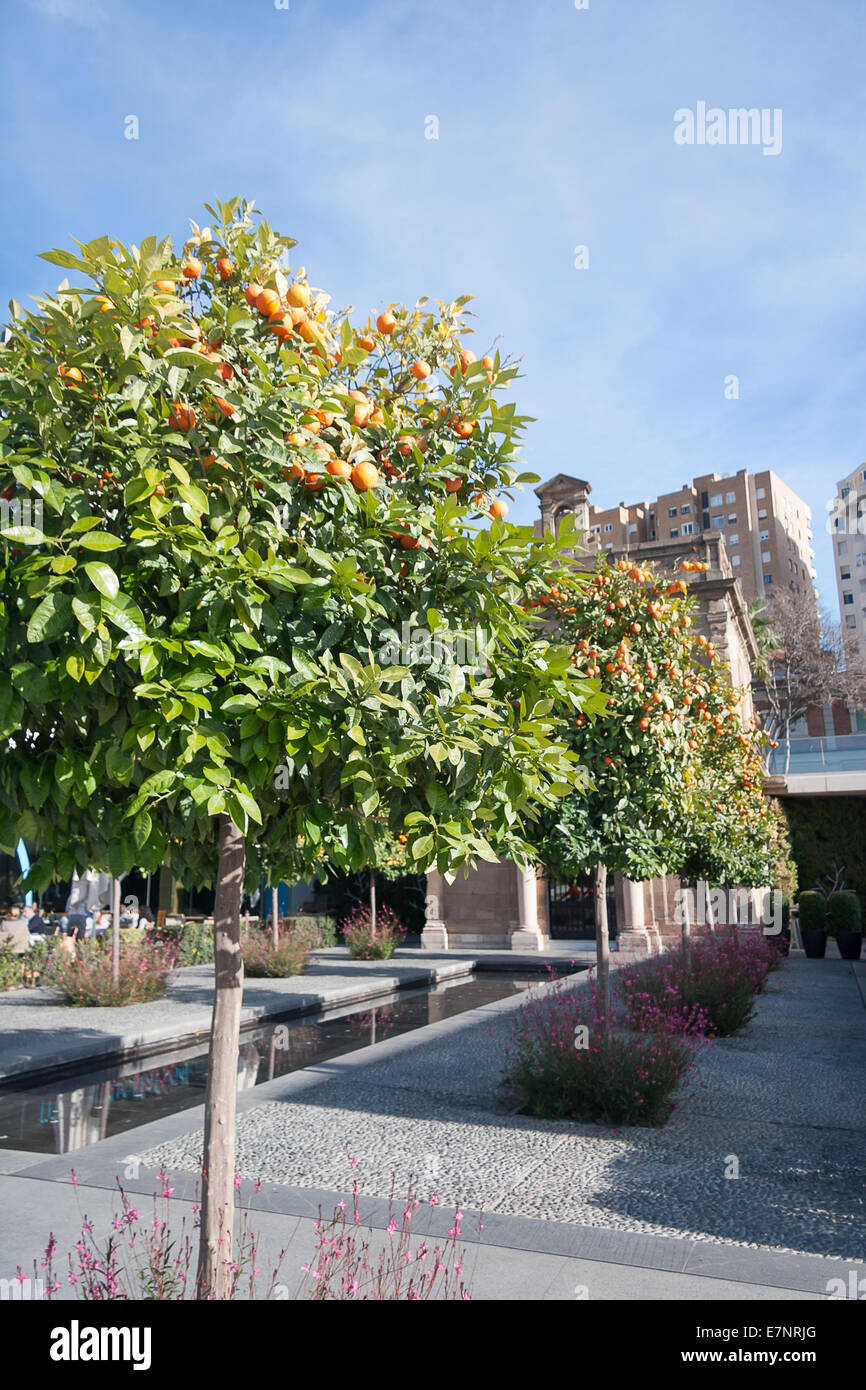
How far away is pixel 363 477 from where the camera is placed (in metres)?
3.13

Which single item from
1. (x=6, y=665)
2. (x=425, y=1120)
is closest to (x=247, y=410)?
(x=6, y=665)

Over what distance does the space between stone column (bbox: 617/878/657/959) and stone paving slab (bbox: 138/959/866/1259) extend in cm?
1277

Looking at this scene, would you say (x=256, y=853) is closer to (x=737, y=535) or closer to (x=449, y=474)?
(x=449, y=474)

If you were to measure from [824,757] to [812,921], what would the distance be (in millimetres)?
5618

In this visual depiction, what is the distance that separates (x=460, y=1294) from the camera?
13.5 feet

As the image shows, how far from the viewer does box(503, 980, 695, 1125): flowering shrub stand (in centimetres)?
800

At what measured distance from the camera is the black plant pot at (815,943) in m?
24.5

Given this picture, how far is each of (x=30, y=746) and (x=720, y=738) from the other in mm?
12002

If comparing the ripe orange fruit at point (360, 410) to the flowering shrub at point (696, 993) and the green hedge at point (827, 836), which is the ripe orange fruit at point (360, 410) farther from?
the green hedge at point (827, 836)

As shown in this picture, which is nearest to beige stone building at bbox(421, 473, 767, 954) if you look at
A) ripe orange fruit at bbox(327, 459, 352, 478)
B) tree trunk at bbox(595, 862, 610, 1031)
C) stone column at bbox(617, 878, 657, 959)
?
stone column at bbox(617, 878, 657, 959)

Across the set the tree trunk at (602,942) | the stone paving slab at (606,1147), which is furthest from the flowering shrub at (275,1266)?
the tree trunk at (602,942)

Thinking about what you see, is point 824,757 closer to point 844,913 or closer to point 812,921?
point 844,913

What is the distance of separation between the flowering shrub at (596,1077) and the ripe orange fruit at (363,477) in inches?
258
